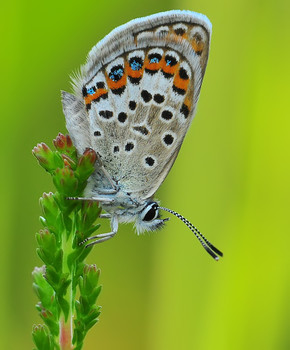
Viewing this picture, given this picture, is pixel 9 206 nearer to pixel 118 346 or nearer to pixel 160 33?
pixel 118 346

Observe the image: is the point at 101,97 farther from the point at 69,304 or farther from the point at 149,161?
the point at 69,304

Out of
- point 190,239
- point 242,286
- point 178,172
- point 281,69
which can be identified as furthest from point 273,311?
point 281,69

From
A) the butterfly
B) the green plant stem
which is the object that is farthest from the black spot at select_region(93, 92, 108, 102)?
the green plant stem

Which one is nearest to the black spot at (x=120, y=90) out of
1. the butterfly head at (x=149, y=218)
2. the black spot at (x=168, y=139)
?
the black spot at (x=168, y=139)

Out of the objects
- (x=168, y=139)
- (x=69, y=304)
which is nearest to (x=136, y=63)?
(x=168, y=139)

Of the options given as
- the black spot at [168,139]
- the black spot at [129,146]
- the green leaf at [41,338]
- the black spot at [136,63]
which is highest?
the black spot at [136,63]

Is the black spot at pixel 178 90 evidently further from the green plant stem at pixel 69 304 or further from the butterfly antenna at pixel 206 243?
the green plant stem at pixel 69 304

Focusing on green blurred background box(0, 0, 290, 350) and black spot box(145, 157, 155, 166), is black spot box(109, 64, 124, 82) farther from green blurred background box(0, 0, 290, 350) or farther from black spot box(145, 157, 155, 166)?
green blurred background box(0, 0, 290, 350)
